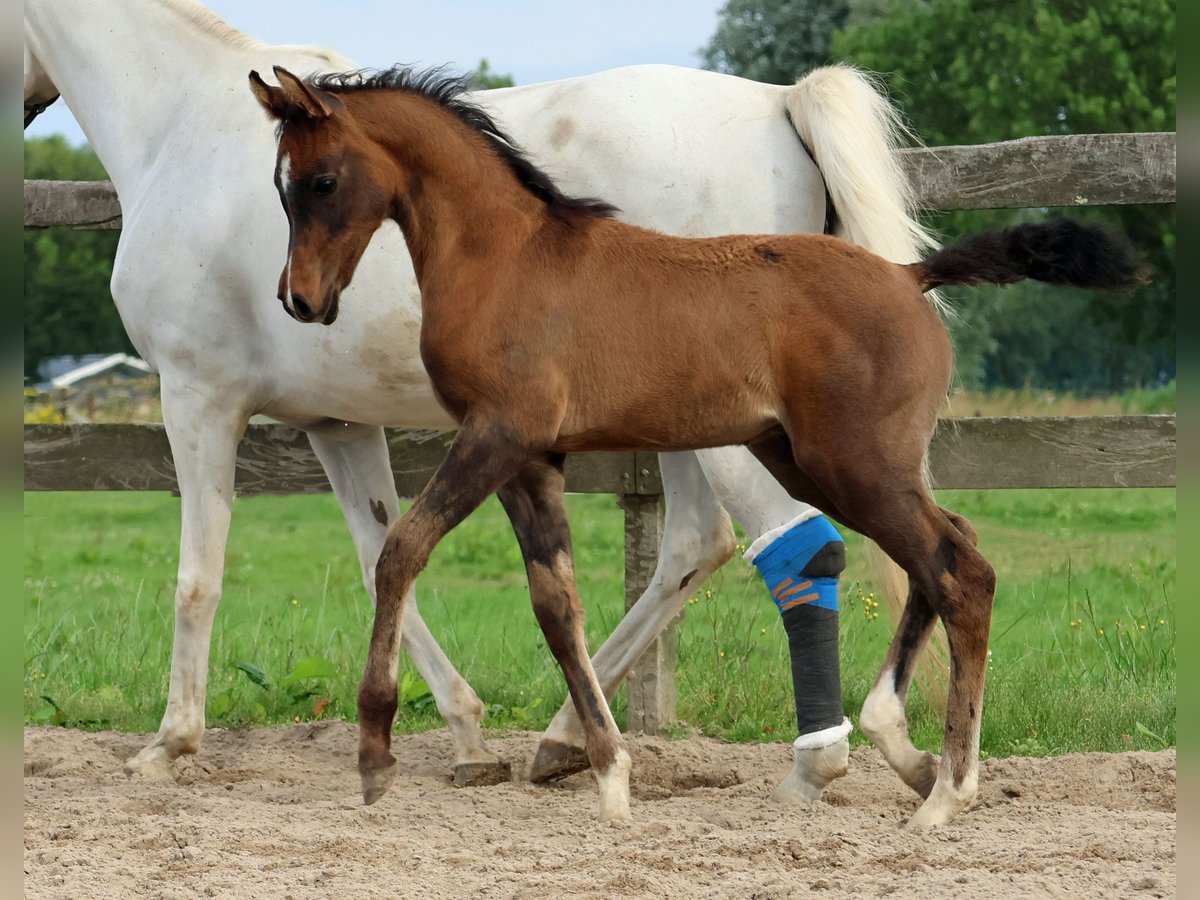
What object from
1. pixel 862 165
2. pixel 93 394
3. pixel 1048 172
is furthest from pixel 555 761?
pixel 93 394

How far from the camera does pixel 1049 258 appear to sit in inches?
123

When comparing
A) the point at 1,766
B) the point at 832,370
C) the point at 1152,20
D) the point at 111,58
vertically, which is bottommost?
the point at 1,766

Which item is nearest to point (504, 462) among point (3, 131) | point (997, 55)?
point (3, 131)

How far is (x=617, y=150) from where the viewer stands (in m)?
3.87

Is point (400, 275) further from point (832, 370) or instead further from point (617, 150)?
point (832, 370)

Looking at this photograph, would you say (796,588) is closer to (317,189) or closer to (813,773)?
(813,773)

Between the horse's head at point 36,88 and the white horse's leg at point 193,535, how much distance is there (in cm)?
141

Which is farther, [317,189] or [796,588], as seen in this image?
[796,588]

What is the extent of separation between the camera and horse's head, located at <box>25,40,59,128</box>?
15.1 ft

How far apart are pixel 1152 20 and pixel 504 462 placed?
1067 inches

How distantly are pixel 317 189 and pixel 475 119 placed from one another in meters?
0.49

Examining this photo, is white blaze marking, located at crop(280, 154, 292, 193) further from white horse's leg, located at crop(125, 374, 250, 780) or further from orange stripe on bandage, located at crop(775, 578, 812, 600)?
orange stripe on bandage, located at crop(775, 578, 812, 600)

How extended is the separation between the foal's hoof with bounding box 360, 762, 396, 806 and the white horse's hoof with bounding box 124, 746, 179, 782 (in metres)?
1.15

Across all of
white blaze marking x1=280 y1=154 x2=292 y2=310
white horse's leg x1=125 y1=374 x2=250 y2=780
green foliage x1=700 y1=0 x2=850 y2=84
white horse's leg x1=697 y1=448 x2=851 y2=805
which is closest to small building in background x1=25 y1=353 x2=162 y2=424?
white horse's leg x1=125 y1=374 x2=250 y2=780
